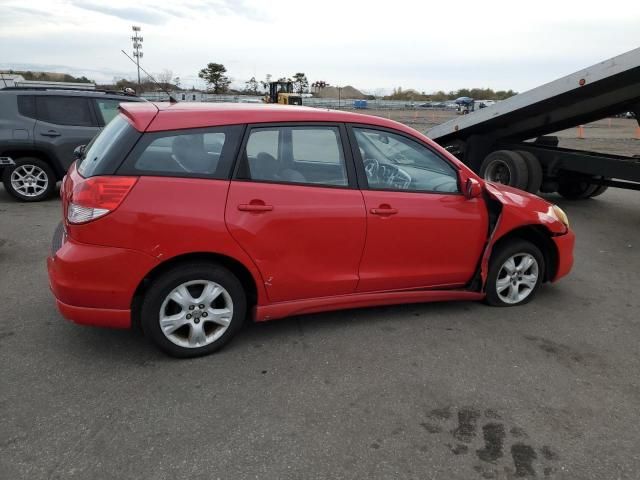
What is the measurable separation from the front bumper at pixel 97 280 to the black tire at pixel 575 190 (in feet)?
27.6

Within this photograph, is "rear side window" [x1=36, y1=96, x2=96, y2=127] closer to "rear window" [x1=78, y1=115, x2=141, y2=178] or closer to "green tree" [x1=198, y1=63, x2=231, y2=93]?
"rear window" [x1=78, y1=115, x2=141, y2=178]

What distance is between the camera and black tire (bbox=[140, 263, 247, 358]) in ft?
10.6

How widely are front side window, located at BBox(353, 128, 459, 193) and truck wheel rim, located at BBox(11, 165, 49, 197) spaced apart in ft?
20.9

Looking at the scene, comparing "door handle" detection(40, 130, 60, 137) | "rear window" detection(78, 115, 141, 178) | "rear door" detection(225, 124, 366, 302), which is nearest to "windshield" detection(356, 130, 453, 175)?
"rear door" detection(225, 124, 366, 302)

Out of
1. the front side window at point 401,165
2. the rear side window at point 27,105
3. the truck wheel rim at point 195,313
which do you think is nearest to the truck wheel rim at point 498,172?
the front side window at point 401,165

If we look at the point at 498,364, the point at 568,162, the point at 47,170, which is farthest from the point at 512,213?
the point at 47,170

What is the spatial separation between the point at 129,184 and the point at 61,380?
1.26 metres

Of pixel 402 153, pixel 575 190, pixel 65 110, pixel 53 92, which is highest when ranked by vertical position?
pixel 53 92

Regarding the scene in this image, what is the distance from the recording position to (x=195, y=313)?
133 inches

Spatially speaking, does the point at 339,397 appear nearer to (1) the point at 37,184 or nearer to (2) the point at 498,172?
(2) the point at 498,172

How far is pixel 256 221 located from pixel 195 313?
715 mm

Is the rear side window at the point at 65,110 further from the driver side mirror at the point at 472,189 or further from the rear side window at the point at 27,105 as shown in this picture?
the driver side mirror at the point at 472,189

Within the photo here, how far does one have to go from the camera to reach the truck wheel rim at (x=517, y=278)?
14.5 feet

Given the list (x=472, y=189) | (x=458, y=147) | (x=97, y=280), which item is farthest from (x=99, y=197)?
(x=458, y=147)
